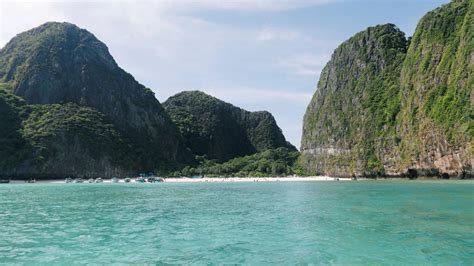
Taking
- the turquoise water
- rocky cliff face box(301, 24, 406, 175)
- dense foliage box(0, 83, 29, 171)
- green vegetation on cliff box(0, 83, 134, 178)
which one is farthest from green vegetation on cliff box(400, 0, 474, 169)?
dense foliage box(0, 83, 29, 171)

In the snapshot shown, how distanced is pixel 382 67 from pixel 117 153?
352 ft

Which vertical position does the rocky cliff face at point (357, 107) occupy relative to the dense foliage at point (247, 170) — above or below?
above

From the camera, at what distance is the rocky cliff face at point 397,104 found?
99.6 m

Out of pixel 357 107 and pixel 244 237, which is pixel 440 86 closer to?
pixel 357 107

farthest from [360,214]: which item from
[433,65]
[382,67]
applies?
[382,67]

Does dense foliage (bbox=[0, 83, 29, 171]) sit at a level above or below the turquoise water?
above

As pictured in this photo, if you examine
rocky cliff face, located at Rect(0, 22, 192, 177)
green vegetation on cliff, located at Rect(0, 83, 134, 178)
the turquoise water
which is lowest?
the turquoise water

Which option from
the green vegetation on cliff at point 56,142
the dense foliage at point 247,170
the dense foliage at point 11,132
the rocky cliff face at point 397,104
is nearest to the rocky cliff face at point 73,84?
the green vegetation on cliff at point 56,142

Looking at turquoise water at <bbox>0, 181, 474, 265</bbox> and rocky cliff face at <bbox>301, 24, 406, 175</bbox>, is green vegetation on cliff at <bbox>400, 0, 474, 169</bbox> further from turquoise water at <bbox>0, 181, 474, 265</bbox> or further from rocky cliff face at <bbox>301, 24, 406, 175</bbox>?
turquoise water at <bbox>0, 181, 474, 265</bbox>

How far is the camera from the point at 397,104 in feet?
435

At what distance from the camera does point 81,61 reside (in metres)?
194

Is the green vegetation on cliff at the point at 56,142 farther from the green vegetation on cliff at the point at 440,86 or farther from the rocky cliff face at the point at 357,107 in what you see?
the green vegetation on cliff at the point at 440,86

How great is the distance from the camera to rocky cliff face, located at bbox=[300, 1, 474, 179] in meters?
99.6

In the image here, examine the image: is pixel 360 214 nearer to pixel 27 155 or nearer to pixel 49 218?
pixel 49 218
